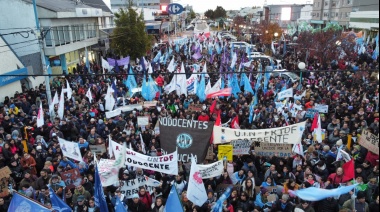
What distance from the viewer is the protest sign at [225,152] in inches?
360

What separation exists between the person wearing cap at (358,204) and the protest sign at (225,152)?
298 centimetres

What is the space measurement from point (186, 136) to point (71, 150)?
3.23 m

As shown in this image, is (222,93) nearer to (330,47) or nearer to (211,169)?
(211,169)

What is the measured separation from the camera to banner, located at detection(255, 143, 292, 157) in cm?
921

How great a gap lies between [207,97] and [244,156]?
5.96 m

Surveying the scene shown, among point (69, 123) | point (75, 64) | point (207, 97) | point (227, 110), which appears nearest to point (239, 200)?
point (227, 110)

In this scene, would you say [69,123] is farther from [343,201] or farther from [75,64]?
[75,64]

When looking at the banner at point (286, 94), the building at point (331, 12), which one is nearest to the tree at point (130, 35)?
the banner at point (286, 94)

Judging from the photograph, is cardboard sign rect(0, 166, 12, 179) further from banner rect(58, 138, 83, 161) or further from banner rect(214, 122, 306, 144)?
banner rect(214, 122, 306, 144)

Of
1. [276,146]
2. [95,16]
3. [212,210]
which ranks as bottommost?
[212,210]

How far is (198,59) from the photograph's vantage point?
97.1ft

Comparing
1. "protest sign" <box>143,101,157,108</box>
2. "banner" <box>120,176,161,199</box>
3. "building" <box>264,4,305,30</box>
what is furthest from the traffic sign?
"banner" <box>120,176,161,199</box>

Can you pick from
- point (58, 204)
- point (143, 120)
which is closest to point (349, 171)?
point (58, 204)

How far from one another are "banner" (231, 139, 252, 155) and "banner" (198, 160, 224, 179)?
121 cm
